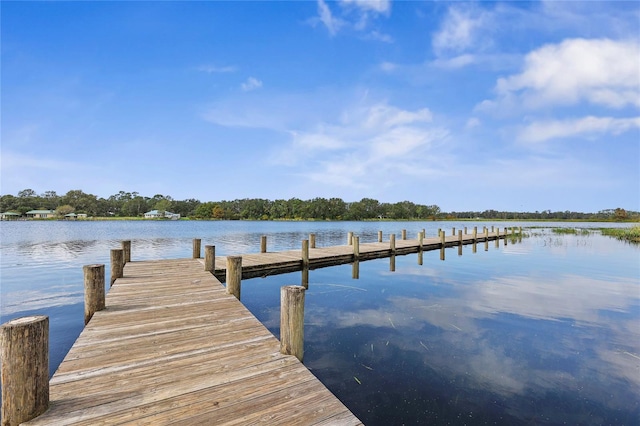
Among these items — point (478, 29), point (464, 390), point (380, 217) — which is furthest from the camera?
point (380, 217)

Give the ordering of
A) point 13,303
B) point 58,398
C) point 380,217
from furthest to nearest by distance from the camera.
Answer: point 380,217
point 13,303
point 58,398

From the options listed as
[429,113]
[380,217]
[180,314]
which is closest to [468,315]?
[180,314]

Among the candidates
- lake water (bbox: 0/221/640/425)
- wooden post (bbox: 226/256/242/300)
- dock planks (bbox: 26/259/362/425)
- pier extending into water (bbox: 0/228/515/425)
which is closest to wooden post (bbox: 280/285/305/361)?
pier extending into water (bbox: 0/228/515/425)

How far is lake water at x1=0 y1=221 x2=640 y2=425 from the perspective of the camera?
5016 mm

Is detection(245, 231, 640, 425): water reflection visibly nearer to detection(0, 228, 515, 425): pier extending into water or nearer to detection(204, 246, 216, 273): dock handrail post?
detection(0, 228, 515, 425): pier extending into water

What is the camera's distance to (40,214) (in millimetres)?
115312

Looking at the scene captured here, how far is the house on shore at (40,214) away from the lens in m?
115

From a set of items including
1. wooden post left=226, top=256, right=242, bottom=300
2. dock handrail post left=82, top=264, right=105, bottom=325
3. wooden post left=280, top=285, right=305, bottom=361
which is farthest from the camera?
wooden post left=226, top=256, right=242, bottom=300

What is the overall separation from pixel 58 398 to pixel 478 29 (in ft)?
94.6

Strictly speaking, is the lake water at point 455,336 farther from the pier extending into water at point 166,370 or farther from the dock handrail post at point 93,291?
the dock handrail post at point 93,291

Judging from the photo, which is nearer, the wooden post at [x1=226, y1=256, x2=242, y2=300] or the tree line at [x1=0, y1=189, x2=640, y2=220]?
the wooden post at [x1=226, y1=256, x2=242, y2=300]

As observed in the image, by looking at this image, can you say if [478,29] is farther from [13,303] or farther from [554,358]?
[13,303]

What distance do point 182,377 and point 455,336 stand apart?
23.0 ft

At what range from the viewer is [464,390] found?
5.34 metres
